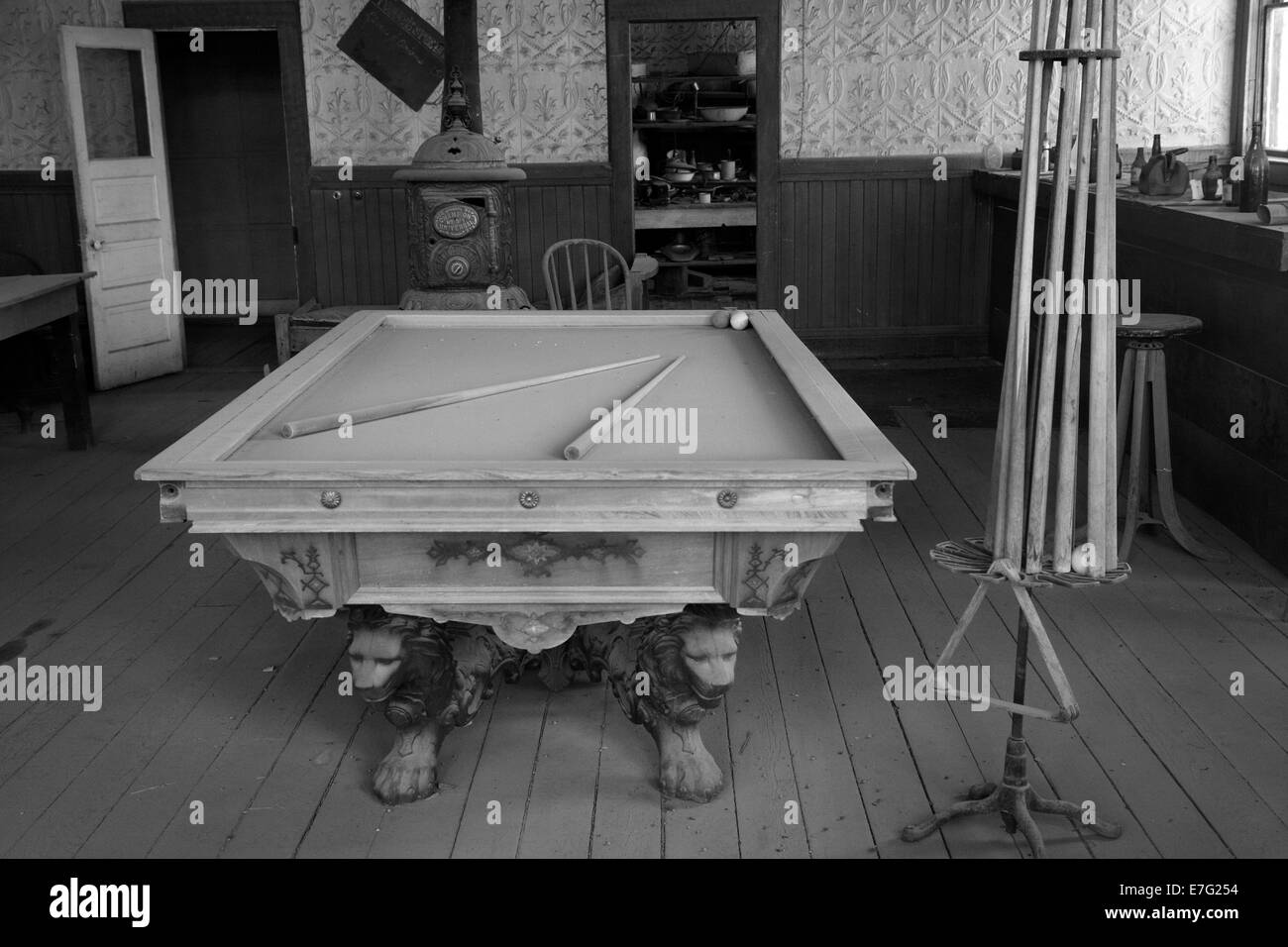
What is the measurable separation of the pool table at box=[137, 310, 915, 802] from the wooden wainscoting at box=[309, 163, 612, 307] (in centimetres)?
460

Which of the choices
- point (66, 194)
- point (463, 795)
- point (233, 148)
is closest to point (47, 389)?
point (66, 194)

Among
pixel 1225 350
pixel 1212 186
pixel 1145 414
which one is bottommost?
pixel 1145 414

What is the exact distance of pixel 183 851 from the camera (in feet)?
9.00

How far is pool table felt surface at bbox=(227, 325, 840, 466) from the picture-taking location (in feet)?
8.76

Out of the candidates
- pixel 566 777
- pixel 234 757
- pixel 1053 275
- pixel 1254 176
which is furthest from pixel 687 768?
pixel 1254 176

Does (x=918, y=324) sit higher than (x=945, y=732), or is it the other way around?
(x=918, y=324)

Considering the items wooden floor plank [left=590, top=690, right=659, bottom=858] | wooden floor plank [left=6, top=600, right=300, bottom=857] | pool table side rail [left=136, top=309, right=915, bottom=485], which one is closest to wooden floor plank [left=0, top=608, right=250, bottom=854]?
wooden floor plank [left=6, top=600, right=300, bottom=857]

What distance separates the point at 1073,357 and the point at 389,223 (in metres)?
6.19

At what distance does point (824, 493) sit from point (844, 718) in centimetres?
112

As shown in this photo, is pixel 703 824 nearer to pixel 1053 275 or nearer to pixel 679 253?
pixel 1053 275

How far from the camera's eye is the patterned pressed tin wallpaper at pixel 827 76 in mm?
7652

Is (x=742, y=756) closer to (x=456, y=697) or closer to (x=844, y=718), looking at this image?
(x=844, y=718)

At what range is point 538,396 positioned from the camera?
3184 millimetres

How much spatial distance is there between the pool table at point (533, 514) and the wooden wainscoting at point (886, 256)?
4.68 metres
